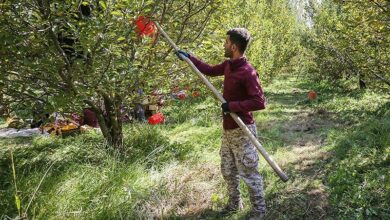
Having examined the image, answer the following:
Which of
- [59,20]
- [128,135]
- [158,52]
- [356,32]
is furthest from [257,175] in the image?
[356,32]

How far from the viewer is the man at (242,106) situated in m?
3.45

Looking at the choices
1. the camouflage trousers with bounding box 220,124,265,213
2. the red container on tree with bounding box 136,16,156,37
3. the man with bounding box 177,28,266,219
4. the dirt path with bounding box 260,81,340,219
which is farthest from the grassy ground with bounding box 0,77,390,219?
the red container on tree with bounding box 136,16,156,37

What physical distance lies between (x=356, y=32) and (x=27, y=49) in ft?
19.3

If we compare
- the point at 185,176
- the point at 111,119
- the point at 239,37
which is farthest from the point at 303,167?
the point at 111,119

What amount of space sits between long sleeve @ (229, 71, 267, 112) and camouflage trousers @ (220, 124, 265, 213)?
288mm

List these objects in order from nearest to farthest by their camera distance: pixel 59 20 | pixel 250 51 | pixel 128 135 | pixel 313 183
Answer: pixel 59 20 → pixel 313 183 → pixel 128 135 → pixel 250 51

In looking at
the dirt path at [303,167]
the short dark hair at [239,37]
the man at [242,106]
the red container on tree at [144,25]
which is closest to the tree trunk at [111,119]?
the red container on tree at [144,25]

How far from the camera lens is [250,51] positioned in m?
9.19

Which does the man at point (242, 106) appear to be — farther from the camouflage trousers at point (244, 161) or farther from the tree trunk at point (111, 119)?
the tree trunk at point (111, 119)

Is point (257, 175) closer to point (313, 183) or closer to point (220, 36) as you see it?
point (313, 183)

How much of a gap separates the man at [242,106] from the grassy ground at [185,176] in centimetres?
44

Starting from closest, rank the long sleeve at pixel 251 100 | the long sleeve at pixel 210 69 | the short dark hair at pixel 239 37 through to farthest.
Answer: the long sleeve at pixel 251 100
the short dark hair at pixel 239 37
the long sleeve at pixel 210 69

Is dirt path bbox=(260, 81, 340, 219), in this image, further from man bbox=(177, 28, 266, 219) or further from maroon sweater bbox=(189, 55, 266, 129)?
maroon sweater bbox=(189, 55, 266, 129)

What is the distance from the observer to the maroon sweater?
342 cm
